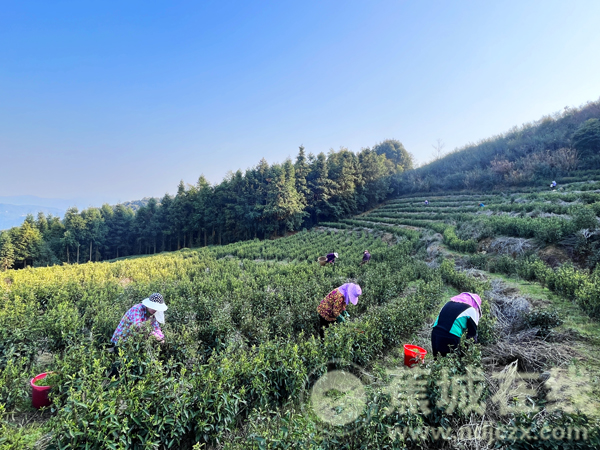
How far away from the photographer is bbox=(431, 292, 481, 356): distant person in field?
12.8 feet

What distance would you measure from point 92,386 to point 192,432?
1.32m

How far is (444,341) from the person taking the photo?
4.00 m

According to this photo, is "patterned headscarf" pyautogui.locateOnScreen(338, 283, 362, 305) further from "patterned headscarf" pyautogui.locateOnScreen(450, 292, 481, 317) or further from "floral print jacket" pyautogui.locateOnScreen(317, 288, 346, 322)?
"patterned headscarf" pyautogui.locateOnScreen(450, 292, 481, 317)

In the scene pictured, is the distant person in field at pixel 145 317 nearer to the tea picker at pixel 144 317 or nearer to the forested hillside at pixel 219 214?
the tea picker at pixel 144 317

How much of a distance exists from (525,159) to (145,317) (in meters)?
38.5

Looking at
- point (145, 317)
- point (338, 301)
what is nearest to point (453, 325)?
point (338, 301)

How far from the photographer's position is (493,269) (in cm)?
946

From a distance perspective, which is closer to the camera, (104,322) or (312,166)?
(104,322)

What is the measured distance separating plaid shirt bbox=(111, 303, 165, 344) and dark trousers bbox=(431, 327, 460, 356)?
15.5 ft

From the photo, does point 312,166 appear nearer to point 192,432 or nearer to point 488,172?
point 488,172

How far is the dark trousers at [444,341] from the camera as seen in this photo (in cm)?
393

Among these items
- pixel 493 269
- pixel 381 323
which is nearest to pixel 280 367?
pixel 381 323

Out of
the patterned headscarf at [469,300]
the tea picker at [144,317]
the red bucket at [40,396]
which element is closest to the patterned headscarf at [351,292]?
the patterned headscarf at [469,300]

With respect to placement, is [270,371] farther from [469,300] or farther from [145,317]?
[469,300]
